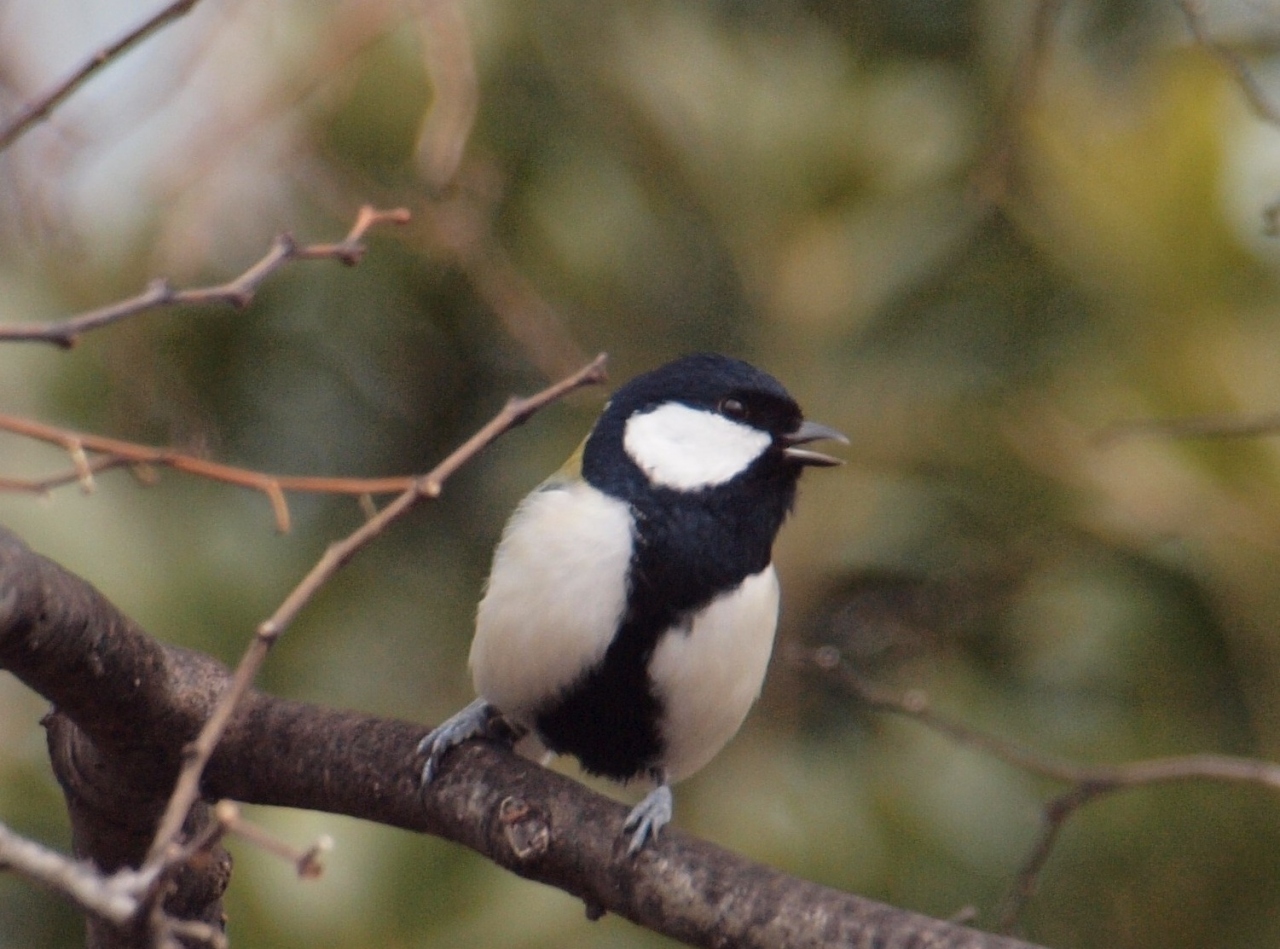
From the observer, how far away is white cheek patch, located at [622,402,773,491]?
1.84m

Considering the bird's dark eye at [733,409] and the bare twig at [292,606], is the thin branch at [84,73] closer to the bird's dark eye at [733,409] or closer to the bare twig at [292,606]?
the bare twig at [292,606]

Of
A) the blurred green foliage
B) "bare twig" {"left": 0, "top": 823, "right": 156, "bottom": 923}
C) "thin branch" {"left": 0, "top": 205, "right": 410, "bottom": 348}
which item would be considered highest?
"thin branch" {"left": 0, "top": 205, "right": 410, "bottom": 348}

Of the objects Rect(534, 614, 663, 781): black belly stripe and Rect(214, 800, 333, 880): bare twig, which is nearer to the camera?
Rect(214, 800, 333, 880): bare twig

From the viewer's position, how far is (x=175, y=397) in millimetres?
3215

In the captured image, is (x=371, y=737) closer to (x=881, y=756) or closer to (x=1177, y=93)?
(x=881, y=756)

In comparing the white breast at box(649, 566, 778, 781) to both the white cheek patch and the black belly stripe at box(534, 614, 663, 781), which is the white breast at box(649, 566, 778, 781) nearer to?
the black belly stripe at box(534, 614, 663, 781)

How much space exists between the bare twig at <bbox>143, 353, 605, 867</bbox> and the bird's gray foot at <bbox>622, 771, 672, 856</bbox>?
1.41 ft

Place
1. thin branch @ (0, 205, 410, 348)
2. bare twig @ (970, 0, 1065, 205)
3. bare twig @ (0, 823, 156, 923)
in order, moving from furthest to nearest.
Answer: bare twig @ (970, 0, 1065, 205)
thin branch @ (0, 205, 410, 348)
bare twig @ (0, 823, 156, 923)

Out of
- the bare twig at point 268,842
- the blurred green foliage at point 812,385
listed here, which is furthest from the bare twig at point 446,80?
the bare twig at point 268,842

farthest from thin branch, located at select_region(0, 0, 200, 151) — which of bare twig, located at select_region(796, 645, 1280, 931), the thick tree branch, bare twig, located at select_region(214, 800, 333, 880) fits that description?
bare twig, located at select_region(796, 645, 1280, 931)

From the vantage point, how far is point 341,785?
1588 mm

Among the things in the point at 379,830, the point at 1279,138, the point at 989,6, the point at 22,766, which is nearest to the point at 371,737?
the point at 379,830

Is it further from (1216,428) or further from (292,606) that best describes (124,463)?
(1216,428)

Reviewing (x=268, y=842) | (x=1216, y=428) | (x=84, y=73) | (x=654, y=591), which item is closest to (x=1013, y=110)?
(x=1216, y=428)
